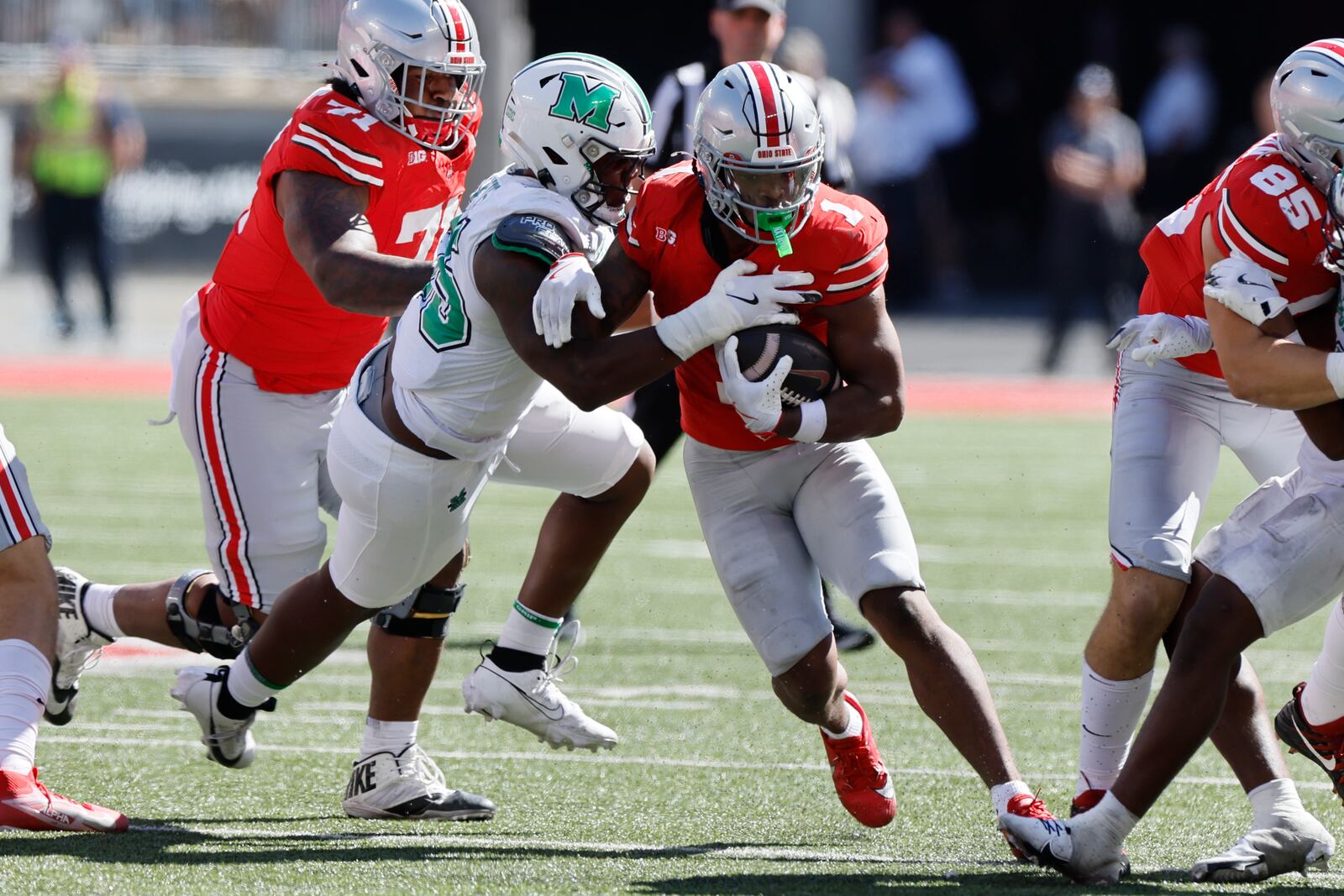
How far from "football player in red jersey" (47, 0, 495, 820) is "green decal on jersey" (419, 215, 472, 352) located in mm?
228

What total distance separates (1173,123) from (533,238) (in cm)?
1322

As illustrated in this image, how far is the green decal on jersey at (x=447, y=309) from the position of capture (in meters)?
4.04

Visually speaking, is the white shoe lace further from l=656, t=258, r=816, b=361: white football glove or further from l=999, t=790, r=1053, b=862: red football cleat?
l=999, t=790, r=1053, b=862: red football cleat

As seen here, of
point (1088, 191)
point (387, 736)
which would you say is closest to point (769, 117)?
point (387, 736)

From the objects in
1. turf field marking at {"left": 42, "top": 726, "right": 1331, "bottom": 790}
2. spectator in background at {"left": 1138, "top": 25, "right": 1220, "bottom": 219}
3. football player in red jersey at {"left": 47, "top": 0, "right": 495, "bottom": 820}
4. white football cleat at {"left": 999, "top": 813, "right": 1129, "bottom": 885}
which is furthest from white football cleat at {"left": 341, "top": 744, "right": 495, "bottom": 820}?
spectator in background at {"left": 1138, "top": 25, "right": 1220, "bottom": 219}

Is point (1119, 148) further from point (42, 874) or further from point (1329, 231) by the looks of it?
point (42, 874)

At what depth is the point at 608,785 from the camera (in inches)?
182

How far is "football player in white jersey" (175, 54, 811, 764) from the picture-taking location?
12.6 feet

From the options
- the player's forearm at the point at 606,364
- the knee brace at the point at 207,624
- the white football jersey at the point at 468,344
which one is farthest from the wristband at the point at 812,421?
the knee brace at the point at 207,624

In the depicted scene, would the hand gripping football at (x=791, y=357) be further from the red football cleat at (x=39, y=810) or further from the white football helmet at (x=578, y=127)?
the red football cleat at (x=39, y=810)

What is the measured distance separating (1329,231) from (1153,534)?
71cm

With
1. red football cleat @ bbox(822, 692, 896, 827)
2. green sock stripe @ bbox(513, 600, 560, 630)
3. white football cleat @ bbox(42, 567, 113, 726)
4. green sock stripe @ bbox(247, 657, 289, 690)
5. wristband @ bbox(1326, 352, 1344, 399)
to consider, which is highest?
wristband @ bbox(1326, 352, 1344, 399)

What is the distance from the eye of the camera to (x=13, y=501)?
4172mm

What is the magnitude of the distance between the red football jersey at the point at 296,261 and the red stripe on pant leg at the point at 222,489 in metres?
0.13
